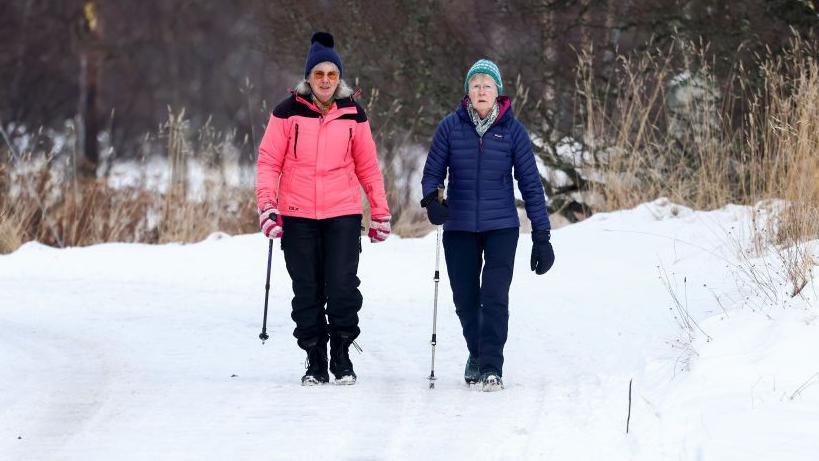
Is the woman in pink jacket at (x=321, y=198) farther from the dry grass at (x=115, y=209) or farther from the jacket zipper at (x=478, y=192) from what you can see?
the dry grass at (x=115, y=209)

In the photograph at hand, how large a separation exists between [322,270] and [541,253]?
1.12 meters

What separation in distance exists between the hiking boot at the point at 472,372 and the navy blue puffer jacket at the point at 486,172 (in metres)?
0.68

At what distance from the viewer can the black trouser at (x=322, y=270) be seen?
6977 millimetres

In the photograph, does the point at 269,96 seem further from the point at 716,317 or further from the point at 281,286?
the point at 716,317

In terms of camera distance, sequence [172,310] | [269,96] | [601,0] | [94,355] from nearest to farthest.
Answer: [94,355] → [172,310] → [601,0] → [269,96]

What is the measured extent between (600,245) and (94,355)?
15.0 feet

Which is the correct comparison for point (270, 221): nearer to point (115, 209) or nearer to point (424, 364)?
point (424, 364)

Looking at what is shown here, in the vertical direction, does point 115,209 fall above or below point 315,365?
above

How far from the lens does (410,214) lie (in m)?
14.5

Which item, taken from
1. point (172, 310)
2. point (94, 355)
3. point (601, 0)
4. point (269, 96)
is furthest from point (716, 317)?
point (269, 96)

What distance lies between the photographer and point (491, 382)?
22.3 feet

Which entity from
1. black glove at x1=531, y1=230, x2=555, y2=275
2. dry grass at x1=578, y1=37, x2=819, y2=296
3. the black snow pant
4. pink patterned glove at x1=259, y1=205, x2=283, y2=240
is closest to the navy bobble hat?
pink patterned glove at x1=259, y1=205, x2=283, y2=240

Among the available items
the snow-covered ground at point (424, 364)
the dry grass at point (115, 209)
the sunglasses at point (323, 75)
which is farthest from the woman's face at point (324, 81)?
the dry grass at point (115, 209)

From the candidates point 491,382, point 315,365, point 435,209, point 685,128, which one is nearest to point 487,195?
point 435,209
